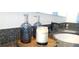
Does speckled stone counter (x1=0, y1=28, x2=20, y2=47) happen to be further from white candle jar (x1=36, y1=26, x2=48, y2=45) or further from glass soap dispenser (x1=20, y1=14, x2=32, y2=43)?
white candle jar (x1=36, y1=26, x2=48, y2=45)

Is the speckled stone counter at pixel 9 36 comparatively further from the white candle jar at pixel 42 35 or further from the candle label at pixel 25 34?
the white candle jar at pixel 42 35

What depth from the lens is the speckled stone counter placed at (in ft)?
3.21

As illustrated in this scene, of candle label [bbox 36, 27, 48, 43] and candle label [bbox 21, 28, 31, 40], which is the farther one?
candle label [bbox 21, 28, 31, 40]

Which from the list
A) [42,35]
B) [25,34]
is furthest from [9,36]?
[42,35]

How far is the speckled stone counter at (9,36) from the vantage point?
3.21 feet

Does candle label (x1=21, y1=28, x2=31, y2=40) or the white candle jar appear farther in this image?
candle label (x1=21, y1=28, x2=31, y2=40)

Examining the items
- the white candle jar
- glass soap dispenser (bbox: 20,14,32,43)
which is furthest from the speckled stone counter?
the white candle jar

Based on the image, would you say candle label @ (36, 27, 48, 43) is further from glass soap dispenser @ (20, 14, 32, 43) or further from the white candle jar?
glass soap dispenser @ (20, 14, 32, 43)
